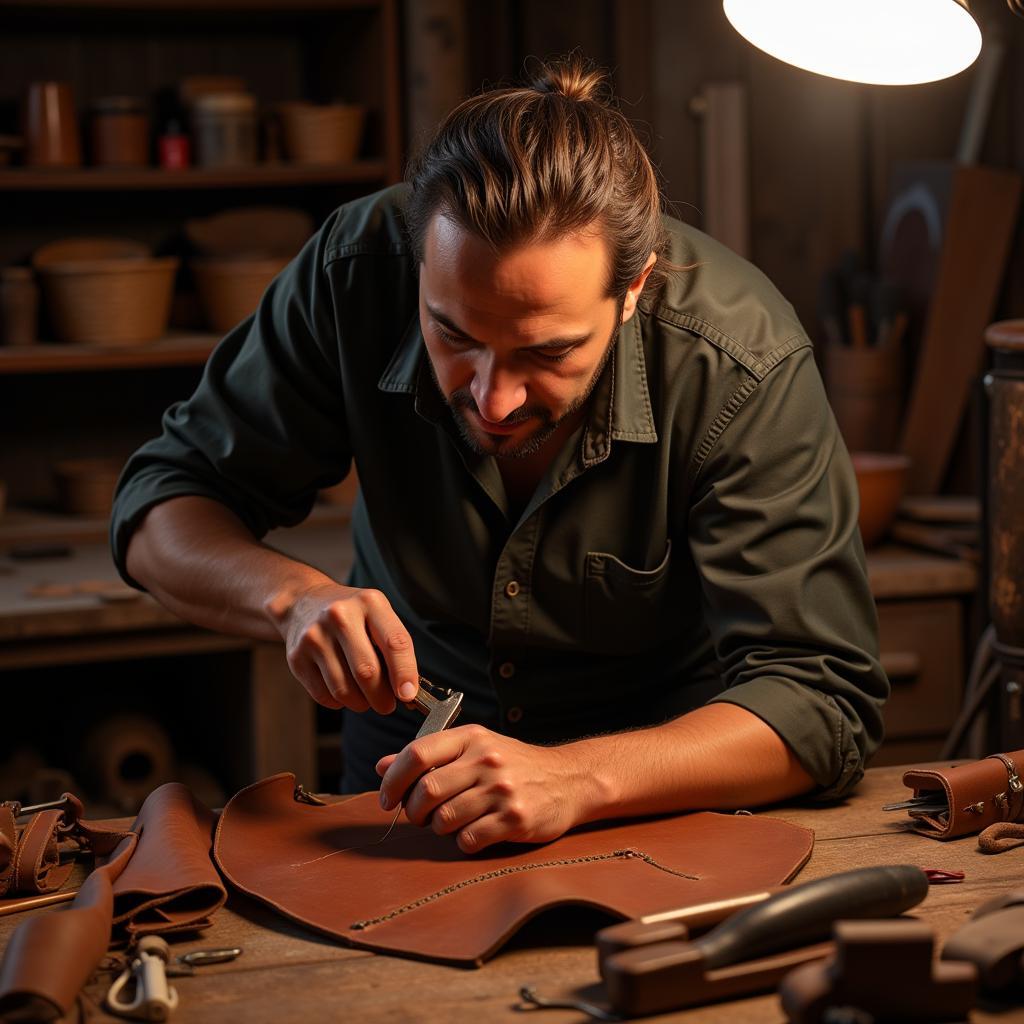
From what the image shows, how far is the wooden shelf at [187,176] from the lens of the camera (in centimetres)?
349

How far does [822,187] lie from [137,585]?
2.38m

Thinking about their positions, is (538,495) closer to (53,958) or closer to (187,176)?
(53,958)

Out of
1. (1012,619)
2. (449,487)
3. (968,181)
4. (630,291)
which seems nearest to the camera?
(630,291)

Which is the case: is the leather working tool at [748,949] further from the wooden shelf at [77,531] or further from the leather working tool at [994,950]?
the wooden shelf at [77,531]

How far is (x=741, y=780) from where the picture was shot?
66.2 inches

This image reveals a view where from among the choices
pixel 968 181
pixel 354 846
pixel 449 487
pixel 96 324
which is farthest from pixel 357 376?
pixel 968 181

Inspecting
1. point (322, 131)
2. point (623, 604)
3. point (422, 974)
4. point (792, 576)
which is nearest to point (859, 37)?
point (792, 576)

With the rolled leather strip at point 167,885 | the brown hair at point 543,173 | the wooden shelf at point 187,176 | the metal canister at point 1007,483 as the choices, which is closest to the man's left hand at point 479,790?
the rolled leather strip at point 167,885

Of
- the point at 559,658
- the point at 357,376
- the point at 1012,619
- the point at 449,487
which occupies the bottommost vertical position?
the point at 1012,619

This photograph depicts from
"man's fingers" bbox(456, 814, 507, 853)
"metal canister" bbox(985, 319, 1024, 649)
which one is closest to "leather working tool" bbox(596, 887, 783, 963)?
"man's fingers" bbox(456, 814, 507, 853)

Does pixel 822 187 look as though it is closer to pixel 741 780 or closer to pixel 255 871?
pixel 741 780

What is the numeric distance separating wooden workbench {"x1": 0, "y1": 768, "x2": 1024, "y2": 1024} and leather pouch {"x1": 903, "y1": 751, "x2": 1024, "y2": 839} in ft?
0.18

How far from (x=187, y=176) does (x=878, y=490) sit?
180cm

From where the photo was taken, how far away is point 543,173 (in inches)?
66.1
